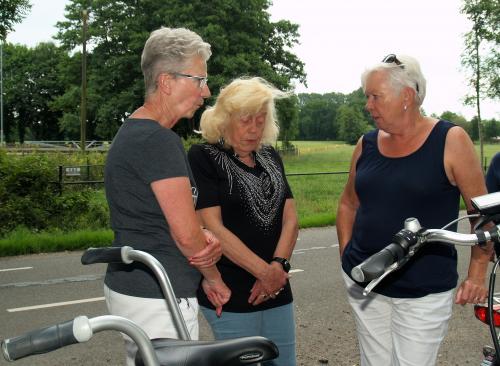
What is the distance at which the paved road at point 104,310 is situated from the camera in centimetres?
472

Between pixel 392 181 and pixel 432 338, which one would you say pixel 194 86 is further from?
pixel 432 338

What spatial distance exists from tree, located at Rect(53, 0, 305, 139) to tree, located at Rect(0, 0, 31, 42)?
59.3 feet

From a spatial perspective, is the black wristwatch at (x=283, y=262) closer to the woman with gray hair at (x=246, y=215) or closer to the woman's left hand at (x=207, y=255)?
the woman with gray hair at (x=246, y=215)

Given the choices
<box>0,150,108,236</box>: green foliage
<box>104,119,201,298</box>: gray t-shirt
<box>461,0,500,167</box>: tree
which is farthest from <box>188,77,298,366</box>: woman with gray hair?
<box>461,0,500,167</box>: tree

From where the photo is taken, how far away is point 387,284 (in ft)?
8.66

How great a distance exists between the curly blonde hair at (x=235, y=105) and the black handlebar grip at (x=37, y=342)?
1.74m

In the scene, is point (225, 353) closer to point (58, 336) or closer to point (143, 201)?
point (58, 336)

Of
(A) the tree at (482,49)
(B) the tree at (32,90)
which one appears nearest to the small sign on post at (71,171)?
(A) the tree at (482,49)

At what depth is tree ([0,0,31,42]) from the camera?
16.1 m

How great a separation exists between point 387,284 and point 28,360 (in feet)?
10.5

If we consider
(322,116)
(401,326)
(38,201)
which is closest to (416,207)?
(401,326)

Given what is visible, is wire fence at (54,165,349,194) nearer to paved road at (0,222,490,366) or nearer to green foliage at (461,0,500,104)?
paved road at (0,222,490,366)

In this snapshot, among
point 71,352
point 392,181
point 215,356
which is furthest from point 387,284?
point 71,352

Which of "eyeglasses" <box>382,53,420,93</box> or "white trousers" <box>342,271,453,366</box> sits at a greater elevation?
"eyeglasses" <box>382,53,420,93</box>
